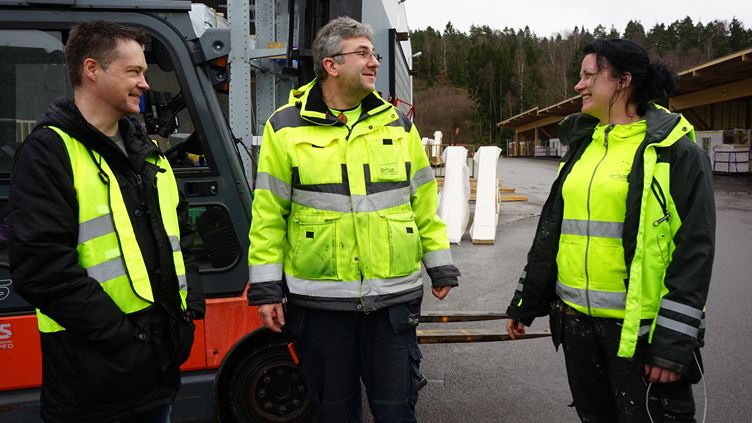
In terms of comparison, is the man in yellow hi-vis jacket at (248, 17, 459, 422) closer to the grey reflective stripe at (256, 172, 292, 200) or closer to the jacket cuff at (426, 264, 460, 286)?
the grey reflective stripe at (256, 172, 292, 200)

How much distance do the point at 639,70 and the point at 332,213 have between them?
1.39m

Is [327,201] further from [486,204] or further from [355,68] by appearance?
[486,204]

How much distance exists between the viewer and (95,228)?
6.70ft

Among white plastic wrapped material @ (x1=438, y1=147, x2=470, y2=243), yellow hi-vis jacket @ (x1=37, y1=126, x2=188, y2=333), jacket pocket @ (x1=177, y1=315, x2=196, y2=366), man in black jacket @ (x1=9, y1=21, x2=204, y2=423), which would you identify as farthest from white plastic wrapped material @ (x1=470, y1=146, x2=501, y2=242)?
yellow hi-vis jacket @ (x1=37, y1=126, x2=188, y2=333)

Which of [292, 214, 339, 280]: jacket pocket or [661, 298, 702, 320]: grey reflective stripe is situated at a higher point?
[292, 214, 339, 280]: jacket pocket

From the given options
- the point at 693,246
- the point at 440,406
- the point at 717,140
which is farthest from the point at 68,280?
the point at 717,140

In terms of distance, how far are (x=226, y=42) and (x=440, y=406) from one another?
111 inches

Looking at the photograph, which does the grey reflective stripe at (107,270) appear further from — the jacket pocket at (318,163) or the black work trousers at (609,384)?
the black work trousers at (609,384)

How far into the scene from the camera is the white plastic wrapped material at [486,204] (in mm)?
10852

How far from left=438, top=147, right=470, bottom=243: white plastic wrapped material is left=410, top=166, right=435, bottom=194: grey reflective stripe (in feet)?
26.7

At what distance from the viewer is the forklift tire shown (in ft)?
11.3

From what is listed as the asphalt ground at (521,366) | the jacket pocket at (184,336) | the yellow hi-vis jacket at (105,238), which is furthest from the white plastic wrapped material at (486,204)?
the yellow hi-vis jacket at (105,238)

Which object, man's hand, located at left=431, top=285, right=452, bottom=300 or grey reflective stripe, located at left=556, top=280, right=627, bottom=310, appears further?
man's hand, located at left=431, top=285, right=452, bottom=300

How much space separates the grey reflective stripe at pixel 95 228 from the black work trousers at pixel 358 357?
863 mm
